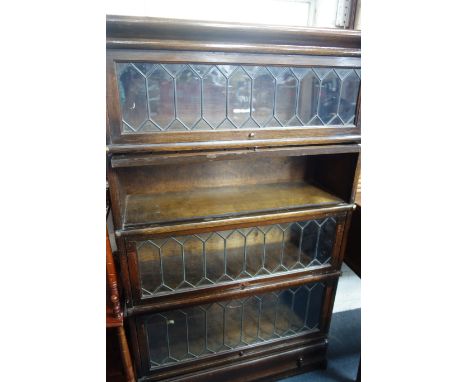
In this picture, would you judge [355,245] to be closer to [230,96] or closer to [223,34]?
[230,96]

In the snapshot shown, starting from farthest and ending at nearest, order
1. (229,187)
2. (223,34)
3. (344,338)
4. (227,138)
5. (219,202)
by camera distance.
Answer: (344,338)
(229,187)
(219,202)
(227,138)
(223,34)

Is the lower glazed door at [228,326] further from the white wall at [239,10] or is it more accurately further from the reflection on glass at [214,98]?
the white wall at [239,10]

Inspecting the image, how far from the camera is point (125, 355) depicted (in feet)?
3.07

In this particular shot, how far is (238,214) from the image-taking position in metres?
0.95

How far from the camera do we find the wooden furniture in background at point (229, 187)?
770 millimetres

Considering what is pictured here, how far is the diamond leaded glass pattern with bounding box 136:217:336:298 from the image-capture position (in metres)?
0.97

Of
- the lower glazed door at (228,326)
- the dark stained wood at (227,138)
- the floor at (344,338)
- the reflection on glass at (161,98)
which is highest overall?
the reflection on glass at (161,98)

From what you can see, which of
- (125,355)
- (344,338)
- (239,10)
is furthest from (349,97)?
(344,338)

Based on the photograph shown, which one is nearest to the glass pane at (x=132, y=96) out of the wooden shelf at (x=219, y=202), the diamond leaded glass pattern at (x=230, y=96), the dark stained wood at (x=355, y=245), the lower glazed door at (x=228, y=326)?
the diamond leaded glass pattern at (x=230, y=96)

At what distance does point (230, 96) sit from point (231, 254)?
0.58m

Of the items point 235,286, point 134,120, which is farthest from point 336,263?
point 134,120

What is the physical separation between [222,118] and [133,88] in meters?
0.26

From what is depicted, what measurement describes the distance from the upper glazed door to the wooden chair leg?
0.57 m
